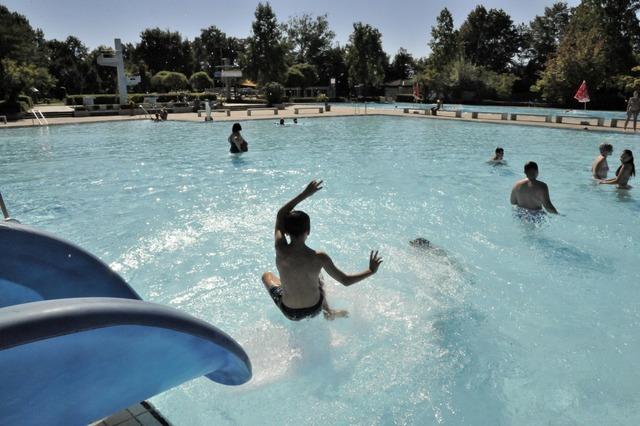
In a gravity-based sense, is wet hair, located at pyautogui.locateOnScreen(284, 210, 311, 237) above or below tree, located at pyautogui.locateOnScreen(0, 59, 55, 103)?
below

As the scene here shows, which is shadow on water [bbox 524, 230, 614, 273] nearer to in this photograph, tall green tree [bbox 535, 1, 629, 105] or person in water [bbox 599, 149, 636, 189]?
person in water [bbox 599, 149, 636, 189]

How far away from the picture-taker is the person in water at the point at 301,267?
12.5 ft

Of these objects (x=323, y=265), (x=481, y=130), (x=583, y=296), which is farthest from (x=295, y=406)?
(x=481, y=130)

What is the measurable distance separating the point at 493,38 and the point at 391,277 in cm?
7280

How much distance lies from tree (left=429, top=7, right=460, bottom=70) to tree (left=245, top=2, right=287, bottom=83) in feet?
60.3

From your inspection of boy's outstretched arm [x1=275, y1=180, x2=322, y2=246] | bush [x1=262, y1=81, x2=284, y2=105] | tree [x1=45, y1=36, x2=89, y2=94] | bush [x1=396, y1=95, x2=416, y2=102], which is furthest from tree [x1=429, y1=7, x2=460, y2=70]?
boy's outstretched arm [x1=275, y1=180, x2=322, y2=246]

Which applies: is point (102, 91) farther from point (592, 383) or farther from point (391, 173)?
point (592, 383)

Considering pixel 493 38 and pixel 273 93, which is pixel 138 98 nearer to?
pixel 273 93

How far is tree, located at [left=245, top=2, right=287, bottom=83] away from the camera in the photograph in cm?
5131

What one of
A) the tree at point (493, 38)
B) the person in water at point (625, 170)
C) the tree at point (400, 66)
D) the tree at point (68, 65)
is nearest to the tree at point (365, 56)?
the tree at point (400, 66)

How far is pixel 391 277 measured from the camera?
239 inches

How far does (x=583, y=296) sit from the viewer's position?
220 inches

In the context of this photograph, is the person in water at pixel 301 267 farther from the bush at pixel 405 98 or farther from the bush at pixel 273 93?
the bush at pixel 405 98

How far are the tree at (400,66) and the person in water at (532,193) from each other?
6599 centimetres
